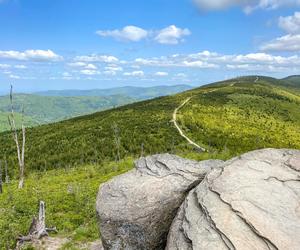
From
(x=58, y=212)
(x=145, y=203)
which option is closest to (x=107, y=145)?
(x=58, y=212)

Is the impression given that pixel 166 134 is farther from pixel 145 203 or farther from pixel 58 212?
pixel 145 203

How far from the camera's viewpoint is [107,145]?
8438cm

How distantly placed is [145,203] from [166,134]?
237 ft

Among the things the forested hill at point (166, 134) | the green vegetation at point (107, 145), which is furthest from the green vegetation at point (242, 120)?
the green vegetation at point (107, 145)

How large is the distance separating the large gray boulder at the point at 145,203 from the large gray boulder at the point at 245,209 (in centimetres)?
160

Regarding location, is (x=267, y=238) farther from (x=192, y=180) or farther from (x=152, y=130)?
(x=152, y=130)

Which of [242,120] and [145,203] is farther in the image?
[242,120]

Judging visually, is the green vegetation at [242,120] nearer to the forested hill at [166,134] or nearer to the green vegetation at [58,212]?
the forested hill at [166,134]

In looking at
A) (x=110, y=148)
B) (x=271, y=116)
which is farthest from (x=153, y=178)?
(x=271, y=116)

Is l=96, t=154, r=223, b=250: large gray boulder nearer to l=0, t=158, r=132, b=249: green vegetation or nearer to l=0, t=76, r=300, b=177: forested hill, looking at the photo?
A: l=0, t=158, r=132, b=249: green vegetation

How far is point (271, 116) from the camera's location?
12825cm

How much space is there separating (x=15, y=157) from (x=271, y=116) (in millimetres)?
80823

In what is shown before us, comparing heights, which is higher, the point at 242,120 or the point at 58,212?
the point at 58,212

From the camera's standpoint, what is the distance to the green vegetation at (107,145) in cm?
3064
